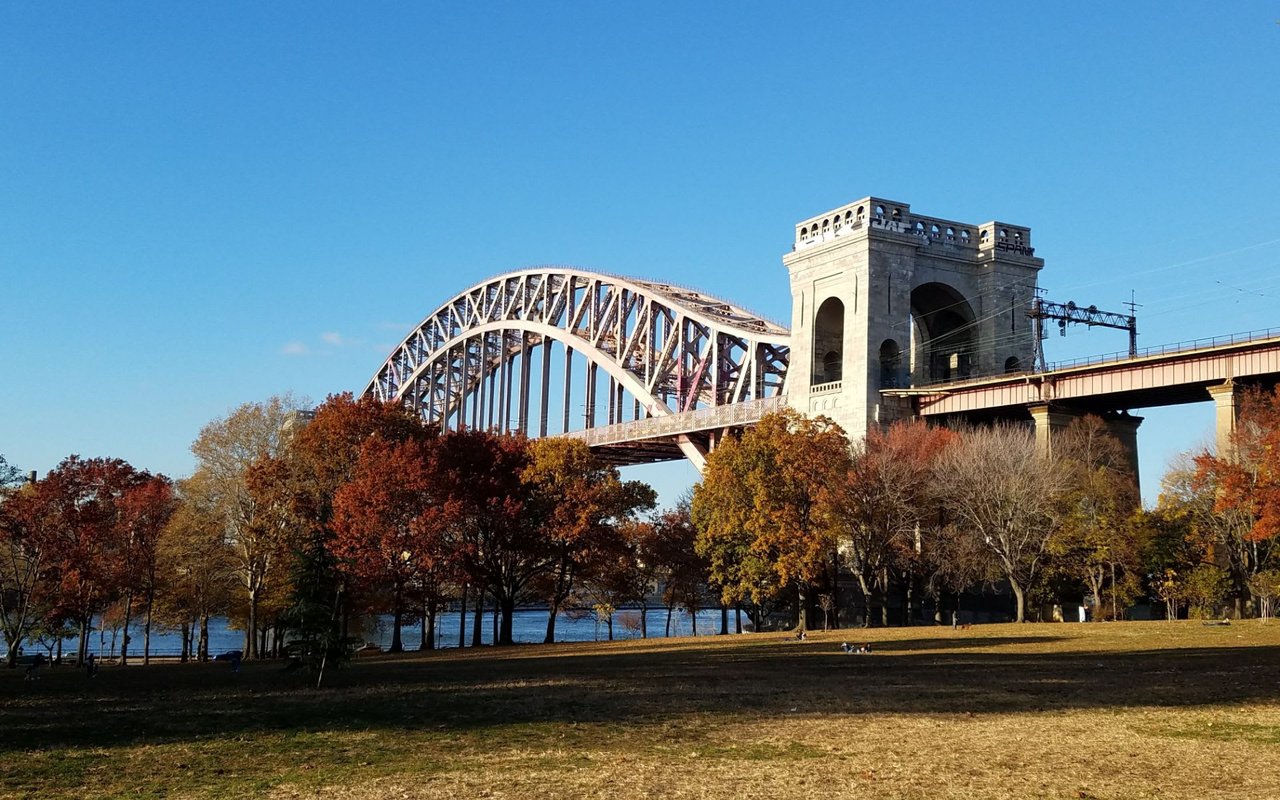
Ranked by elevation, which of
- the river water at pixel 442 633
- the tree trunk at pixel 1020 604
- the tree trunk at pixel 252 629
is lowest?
the river water at pixel 442 633

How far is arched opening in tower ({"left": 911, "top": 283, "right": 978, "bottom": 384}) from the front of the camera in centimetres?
7494

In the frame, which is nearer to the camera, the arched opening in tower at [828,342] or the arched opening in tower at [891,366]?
the arched opening in tower at [891,366]

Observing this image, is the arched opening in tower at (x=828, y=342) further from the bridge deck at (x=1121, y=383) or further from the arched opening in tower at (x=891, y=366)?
the bridge deck at (x=1121, y=383)

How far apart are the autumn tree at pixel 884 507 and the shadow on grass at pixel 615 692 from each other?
1742 centimetres

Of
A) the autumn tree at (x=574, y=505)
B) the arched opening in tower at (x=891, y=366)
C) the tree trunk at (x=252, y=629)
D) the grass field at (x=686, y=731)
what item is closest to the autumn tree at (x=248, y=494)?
the tree trunk at (x=252, y=629)

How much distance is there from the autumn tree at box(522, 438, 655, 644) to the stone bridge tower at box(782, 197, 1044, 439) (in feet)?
48.0

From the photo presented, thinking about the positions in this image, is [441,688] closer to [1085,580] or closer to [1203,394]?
[1085,580]

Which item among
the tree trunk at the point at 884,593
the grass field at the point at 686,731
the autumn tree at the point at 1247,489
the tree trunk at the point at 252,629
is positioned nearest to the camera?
the grass field at the point at 686,731

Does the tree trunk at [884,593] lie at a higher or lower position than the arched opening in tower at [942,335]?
lower

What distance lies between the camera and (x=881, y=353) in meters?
71.6

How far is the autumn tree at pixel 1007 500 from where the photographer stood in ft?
171

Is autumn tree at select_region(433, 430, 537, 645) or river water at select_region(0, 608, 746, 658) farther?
river water at select_region(0, 608, 746, 658)

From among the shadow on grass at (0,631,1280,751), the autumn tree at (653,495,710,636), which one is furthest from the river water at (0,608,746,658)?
the shadow on grass at (0,631,1280,751)

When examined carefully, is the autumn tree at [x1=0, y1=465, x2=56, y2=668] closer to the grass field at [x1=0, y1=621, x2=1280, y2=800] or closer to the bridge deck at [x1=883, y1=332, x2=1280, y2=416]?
the grass field at [x1=0, y1=621, x2=1280, y2=800]
